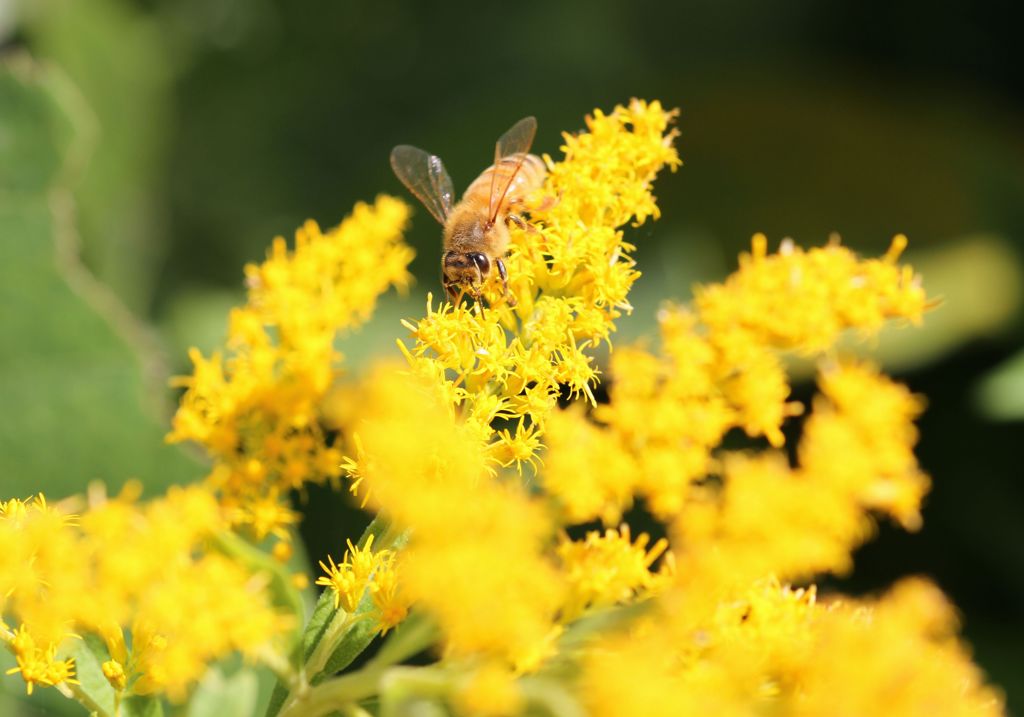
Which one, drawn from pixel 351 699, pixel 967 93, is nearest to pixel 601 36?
pixel 967 93

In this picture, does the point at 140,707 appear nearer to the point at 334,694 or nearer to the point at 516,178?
the point at 334,694

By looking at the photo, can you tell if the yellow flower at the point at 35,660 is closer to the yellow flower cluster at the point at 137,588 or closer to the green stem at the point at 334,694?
the yellow flower cluster at the point at 137,588

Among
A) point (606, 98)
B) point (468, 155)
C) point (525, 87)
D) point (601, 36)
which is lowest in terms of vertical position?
point (468, 155)

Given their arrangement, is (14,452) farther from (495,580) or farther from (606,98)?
(606,98)

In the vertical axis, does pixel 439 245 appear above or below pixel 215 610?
above

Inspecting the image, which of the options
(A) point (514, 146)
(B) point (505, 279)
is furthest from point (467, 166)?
(B) point (505, 279)

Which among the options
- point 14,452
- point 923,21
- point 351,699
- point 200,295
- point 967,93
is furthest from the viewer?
point 923,21
